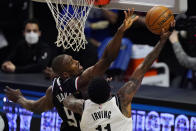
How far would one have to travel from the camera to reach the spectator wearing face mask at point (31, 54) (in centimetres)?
773

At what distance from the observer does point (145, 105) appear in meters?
5.96

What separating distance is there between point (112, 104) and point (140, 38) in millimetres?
4343

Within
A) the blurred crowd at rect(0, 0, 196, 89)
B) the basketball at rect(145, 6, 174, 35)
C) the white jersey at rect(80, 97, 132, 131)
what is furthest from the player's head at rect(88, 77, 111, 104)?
the blurred crowd at rect(0, 0, 196, 89)

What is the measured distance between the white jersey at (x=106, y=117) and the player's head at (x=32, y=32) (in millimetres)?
3730

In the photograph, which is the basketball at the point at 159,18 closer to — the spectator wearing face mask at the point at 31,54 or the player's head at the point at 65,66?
the player's head at the point at 65,66

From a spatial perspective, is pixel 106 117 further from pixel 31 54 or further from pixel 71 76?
pixel 31 54

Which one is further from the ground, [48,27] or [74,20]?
[74,20]

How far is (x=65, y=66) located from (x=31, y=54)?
3204 millimetres

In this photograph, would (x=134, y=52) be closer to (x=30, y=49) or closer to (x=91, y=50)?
(x=91, y=50)

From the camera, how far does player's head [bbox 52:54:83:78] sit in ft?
15.8

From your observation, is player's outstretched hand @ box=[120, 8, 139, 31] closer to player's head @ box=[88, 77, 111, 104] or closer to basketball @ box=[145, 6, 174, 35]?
basketball @ box=[145, 6, 174, 35]

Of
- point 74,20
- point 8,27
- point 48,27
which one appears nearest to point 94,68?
point 74,20

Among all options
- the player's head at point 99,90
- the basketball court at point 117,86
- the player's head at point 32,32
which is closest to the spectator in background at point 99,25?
the player's head at point 32,32

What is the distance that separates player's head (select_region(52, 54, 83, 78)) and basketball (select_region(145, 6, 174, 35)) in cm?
88
